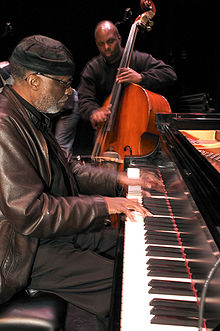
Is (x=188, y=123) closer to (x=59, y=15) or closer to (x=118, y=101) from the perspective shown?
(x=118, y=101)

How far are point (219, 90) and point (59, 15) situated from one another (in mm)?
3253

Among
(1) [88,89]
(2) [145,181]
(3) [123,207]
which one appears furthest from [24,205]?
(1) [88,89]

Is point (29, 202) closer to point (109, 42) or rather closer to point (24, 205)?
point (24, 205)

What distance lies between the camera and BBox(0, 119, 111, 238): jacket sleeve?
54.4 inches

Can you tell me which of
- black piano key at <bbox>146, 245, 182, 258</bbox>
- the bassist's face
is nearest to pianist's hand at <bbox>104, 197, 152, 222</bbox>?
black piano key at <bbox>146, 245, 182, 258</bbox>

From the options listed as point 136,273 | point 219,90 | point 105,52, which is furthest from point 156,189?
point 219,90

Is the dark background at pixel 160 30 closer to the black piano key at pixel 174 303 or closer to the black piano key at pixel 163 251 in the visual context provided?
the black piano key at pixel 163 251

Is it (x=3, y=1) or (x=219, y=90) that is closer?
(x=219, y=90)

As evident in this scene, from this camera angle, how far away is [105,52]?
377 centimetres

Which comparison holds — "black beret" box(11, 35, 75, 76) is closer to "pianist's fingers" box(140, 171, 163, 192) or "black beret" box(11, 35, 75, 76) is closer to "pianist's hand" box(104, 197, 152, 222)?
"pianist's hand" box(104, 197, 152, 222)

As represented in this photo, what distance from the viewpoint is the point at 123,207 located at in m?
1.62

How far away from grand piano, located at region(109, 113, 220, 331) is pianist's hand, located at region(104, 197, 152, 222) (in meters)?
0.05

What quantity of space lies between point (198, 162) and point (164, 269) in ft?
1.74

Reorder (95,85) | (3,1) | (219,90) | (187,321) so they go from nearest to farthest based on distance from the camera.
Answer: (187,321), (95,85), (219,90), (3,1)
